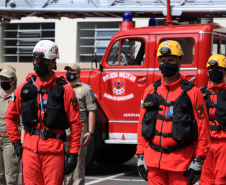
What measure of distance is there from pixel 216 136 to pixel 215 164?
0.34 metres

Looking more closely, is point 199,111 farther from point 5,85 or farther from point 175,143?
point 5,85

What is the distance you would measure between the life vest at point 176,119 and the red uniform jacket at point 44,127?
2.29 ft

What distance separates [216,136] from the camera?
21.9 feet

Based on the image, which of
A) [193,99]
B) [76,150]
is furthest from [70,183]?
[193,99]

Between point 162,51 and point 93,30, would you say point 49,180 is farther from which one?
point 93,30

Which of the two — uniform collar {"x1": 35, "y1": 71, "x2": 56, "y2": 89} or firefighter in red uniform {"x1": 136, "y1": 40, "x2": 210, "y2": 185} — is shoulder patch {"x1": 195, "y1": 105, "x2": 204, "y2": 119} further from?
uniform collar {"x1": 35, "y1": 71, "x2": 56, "y2": 89}

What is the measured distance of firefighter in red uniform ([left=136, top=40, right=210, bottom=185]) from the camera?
4852mm

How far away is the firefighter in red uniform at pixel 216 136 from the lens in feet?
21.8

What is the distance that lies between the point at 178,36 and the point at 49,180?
5.06 meters

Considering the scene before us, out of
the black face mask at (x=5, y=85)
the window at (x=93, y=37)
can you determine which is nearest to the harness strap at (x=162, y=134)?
the black face mask at (x=5, y=85)

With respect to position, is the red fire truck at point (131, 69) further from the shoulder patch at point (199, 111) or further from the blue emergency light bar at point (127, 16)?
the shoulder patch at point (199, 111)

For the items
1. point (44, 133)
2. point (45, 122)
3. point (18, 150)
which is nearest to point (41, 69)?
point (45, 122)

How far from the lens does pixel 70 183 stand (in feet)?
26.5

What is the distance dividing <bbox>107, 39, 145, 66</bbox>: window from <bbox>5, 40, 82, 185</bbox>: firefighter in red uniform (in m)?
4.57
